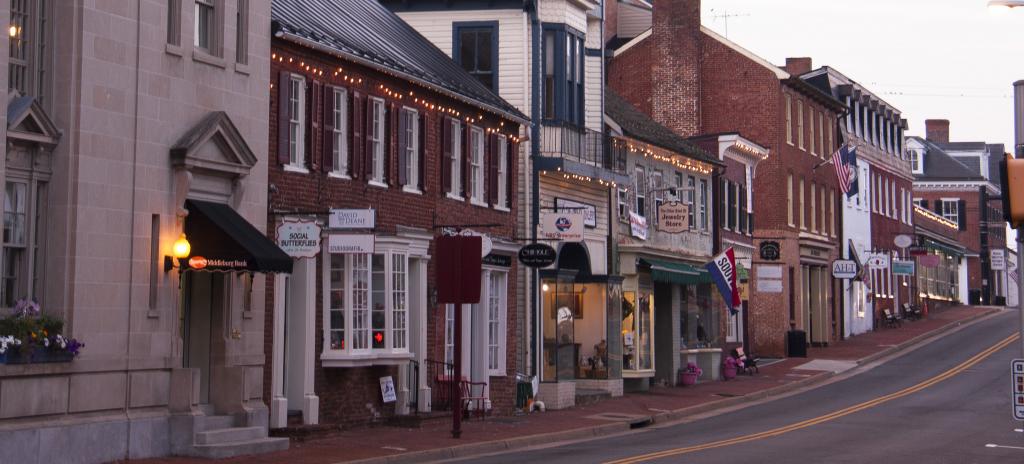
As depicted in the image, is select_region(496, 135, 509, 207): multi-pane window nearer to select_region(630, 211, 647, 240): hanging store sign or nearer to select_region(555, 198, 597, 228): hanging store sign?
select_region(555, 198, 597, 228): hanging store sign

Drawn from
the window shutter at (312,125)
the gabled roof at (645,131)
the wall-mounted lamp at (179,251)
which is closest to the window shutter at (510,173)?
the gabled roof at (645,131)

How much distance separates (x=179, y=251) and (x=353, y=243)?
4.12 metres

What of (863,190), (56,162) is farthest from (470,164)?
(863,190)

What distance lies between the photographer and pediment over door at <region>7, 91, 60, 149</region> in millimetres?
19281

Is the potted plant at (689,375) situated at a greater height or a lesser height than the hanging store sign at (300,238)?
lesser

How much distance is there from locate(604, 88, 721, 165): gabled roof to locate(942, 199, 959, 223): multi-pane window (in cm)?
5584

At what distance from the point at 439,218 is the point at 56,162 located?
12128 mm

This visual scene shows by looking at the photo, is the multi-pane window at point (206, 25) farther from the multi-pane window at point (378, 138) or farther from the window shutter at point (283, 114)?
the multi-pane window at point (378, 138)

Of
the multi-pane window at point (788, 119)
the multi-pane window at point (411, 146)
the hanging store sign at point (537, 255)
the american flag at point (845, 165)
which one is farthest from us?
the multi-pane window at point (788, 119)

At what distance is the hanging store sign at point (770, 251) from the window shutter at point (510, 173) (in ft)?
73.8

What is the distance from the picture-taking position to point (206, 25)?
2364cm

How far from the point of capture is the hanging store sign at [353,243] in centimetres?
2569

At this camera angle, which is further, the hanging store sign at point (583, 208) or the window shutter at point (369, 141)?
the hanging store sign at point (583, 208)

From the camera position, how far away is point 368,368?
28281 mm
